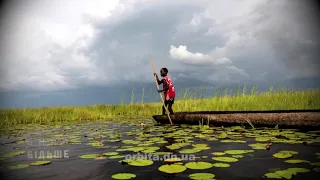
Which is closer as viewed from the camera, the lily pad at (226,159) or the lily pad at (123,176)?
the lily pad at (123,176)

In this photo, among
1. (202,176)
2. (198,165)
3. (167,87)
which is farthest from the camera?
(167,87)

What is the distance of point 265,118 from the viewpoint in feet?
20.0

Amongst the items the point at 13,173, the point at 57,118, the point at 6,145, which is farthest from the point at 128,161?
the point at 57,118

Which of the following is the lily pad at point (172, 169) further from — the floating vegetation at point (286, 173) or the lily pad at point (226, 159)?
the floating vegetation at point (286, 173)

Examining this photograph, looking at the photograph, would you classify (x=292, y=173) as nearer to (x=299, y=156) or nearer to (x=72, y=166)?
(x=299, y=156)

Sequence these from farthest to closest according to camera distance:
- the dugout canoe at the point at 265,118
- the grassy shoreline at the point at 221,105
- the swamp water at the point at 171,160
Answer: the grassy shoreline at the point at 221,105, the dugout canoe at the point at 265,118, the swamp water at the point at 171,160

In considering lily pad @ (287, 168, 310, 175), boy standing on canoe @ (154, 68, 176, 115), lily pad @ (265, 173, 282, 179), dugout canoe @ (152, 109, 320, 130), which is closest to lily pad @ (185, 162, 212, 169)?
lily pad @ (265, 173, 282, 179)

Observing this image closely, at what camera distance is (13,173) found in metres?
2.96

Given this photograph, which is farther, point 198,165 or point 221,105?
point 221,105

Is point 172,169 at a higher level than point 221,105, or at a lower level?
lower

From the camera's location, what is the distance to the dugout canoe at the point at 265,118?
18.3ft

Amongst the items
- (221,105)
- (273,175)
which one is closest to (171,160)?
(273,175)

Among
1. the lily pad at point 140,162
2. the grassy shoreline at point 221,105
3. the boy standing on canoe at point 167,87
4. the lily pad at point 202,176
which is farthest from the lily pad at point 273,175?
the grassy shoreline at point 221,105

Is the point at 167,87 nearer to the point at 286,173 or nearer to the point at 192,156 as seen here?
the point at 192,156
